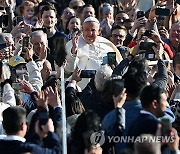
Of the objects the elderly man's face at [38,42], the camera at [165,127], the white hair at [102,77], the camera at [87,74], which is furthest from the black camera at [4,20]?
the camera at [165,127]

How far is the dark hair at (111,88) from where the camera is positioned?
9445mm

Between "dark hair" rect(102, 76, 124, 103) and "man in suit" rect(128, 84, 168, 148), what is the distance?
38 centimetres

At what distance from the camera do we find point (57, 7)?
17625 mm

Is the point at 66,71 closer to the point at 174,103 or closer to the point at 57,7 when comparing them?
the point at 174,103

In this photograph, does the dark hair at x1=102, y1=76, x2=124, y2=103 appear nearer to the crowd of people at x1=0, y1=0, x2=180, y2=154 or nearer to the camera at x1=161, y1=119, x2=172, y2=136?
the crowd of people at x1=0, y1=0, x2=180, y2=154

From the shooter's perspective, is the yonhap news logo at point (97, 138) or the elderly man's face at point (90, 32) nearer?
the yonhap news logo at point (97, 138)

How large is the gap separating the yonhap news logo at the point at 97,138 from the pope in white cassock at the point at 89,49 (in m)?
3.61

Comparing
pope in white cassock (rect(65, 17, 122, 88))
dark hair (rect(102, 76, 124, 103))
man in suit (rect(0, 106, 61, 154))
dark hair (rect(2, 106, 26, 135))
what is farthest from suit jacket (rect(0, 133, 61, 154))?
pope in white cassock (rect(65, 17, 122, 88))

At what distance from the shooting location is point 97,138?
886cm

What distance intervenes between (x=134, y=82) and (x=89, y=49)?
3714 mm

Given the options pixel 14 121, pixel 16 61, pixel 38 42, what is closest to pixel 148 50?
pixel 38 42

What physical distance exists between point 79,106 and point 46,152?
1.67 m

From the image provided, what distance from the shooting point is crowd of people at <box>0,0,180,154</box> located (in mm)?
8664

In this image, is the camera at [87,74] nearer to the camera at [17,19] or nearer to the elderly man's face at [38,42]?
the elderly man's face at [38,42]
